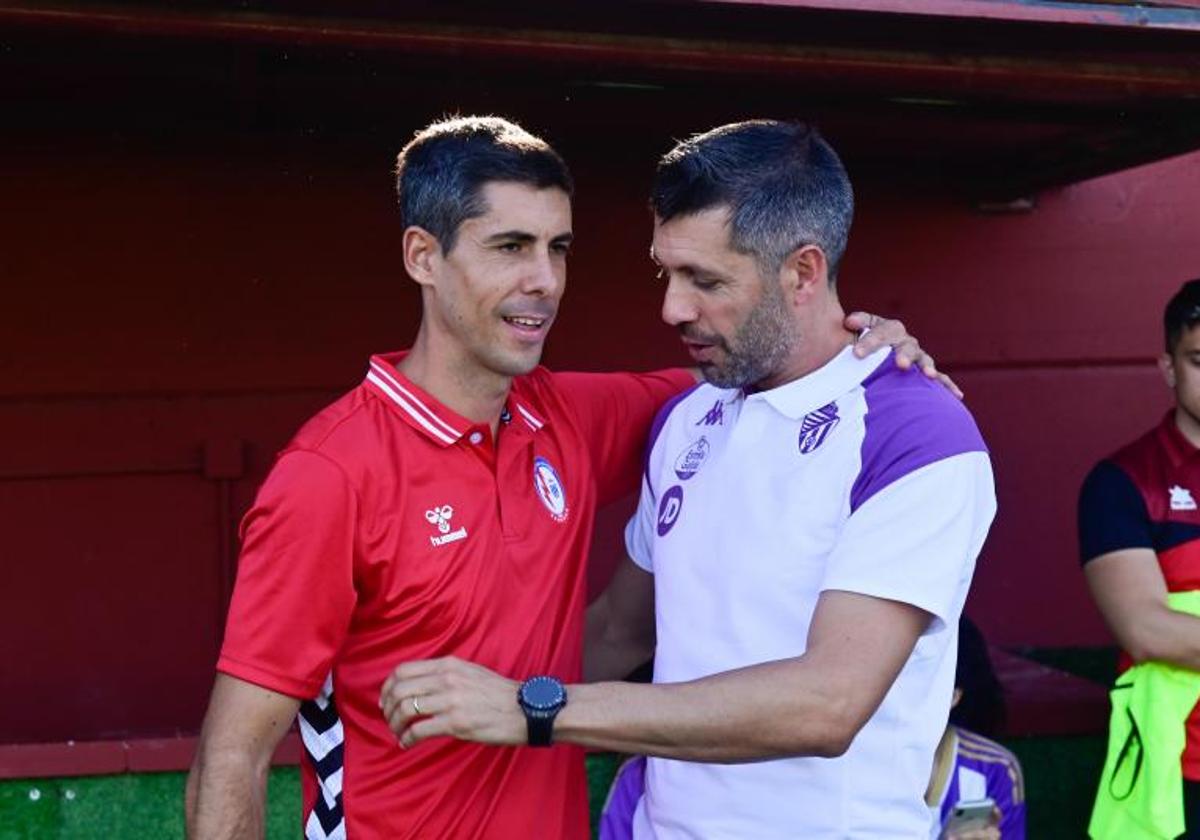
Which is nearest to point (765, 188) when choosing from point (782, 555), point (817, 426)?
point (817, 426)

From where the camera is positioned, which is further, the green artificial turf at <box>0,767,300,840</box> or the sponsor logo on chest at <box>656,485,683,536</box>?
the green artificial turf at <box>0,767,300,840</box>

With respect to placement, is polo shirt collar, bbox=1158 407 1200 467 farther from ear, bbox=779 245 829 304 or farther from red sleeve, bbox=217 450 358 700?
red sleeve, bbox=217 450 358 700

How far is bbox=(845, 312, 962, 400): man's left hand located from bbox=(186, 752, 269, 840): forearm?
1.21 metres

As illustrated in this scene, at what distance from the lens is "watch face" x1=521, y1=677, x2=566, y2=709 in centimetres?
250

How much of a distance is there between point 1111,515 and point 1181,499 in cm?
17

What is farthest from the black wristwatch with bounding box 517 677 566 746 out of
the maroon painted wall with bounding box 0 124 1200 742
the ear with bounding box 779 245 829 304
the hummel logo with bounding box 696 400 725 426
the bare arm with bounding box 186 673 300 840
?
the maroon painted wall with bounding box 0 124 1200 742

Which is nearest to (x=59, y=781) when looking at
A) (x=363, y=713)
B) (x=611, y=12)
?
(x=363, y=713)

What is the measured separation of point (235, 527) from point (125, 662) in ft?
1.65

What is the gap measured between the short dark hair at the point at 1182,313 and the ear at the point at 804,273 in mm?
1604

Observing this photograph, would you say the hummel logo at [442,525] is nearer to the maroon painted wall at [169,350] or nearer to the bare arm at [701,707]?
the bare arm at [701,707]

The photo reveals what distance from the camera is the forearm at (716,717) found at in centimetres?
252

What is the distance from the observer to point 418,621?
289 cm

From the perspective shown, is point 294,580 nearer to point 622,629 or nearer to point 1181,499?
point 622,629

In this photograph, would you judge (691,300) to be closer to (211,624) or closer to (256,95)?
(256,95)
